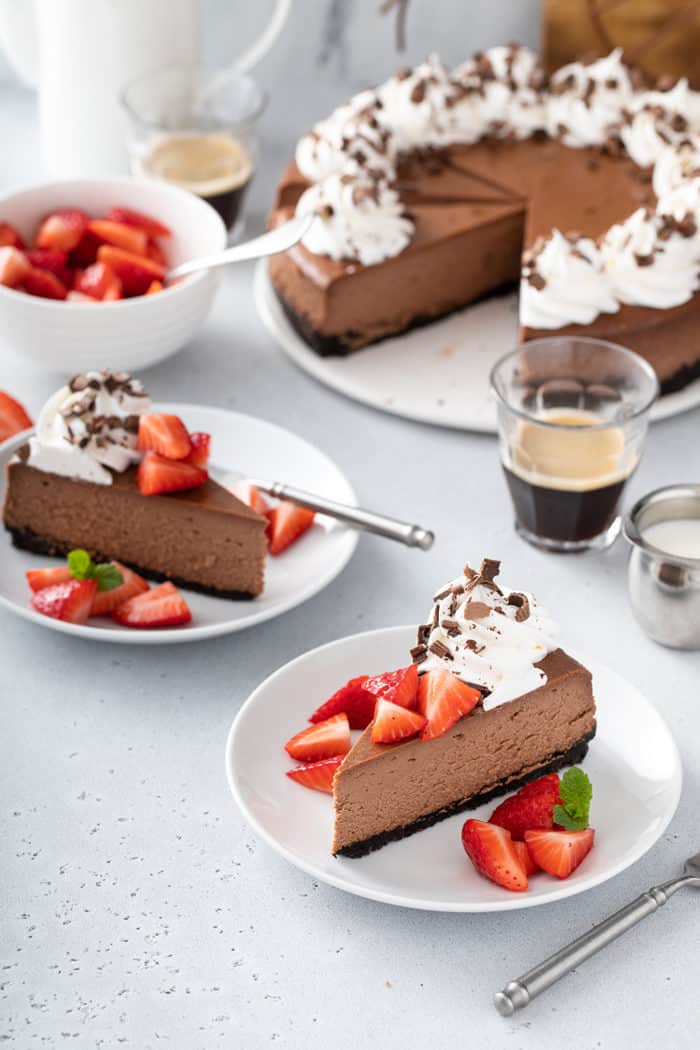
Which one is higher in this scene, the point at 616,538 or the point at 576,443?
the point at 576,443

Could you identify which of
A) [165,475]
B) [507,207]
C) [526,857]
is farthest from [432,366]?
[526,857]

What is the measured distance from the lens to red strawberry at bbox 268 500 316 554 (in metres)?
2.46

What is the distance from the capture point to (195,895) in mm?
1902

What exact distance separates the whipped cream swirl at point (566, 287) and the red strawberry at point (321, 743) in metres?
1.09

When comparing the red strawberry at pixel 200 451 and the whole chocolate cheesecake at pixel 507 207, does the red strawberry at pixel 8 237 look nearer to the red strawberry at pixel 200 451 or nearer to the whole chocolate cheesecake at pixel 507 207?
the whole chocolate cheesecake at pixel 507 207

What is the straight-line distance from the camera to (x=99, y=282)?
290 cm

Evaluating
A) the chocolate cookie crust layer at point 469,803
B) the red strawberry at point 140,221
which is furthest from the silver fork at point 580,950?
the red strawberry at point 140,221

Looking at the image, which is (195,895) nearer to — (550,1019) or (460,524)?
(550,1019)

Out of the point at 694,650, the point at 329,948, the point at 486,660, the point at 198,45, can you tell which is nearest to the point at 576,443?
the point at 694,650

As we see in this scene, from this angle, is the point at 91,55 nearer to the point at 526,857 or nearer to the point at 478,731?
the point at 478,731

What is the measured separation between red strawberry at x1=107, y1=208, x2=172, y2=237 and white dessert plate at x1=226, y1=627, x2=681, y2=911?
1.30m

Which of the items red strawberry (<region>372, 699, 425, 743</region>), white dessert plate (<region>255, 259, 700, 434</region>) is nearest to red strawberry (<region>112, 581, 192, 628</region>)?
red strawberry (<region>372, 699, 425, 743</region>)

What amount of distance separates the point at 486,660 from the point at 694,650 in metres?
0.55

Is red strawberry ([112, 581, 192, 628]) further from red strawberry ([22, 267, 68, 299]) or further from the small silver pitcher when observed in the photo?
red strawberry ([22, 267, 68, 299])
